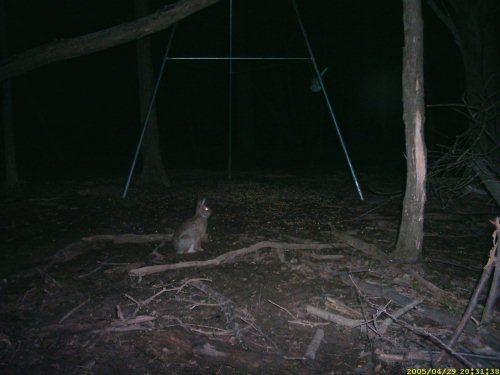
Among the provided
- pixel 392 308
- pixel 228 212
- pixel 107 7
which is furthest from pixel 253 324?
pixel 107 7

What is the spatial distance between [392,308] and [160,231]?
426 centimetres

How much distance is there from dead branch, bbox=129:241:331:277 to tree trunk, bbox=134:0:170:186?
5.97 metres

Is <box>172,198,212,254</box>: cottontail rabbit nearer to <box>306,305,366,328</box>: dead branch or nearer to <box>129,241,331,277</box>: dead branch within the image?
<box>129,241,331,277</box>: dead branch

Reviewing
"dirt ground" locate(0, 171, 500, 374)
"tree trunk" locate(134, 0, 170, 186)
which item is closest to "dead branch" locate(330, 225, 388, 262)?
"dirt ground" locate(0, 171, 500, 374)

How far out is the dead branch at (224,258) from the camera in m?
5.24

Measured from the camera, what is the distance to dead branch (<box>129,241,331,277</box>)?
5.24 m

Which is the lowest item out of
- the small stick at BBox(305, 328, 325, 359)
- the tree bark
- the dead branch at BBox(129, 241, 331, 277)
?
the small stick at BBox(305, 328, 325, 359)

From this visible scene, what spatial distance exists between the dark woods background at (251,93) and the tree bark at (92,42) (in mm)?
12777

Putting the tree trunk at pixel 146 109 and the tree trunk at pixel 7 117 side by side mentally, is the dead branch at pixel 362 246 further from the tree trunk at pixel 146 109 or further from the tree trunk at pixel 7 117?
the tree trunk at pixel 7 117

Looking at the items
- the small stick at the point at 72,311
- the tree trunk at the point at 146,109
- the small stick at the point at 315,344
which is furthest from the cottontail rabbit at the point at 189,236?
the tree trunk at the point at 146,109

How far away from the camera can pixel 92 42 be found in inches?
225

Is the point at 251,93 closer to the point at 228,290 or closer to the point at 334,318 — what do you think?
the point at 228,290

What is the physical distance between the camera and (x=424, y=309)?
414cm

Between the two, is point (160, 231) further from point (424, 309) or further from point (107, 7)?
point (107, 7)
